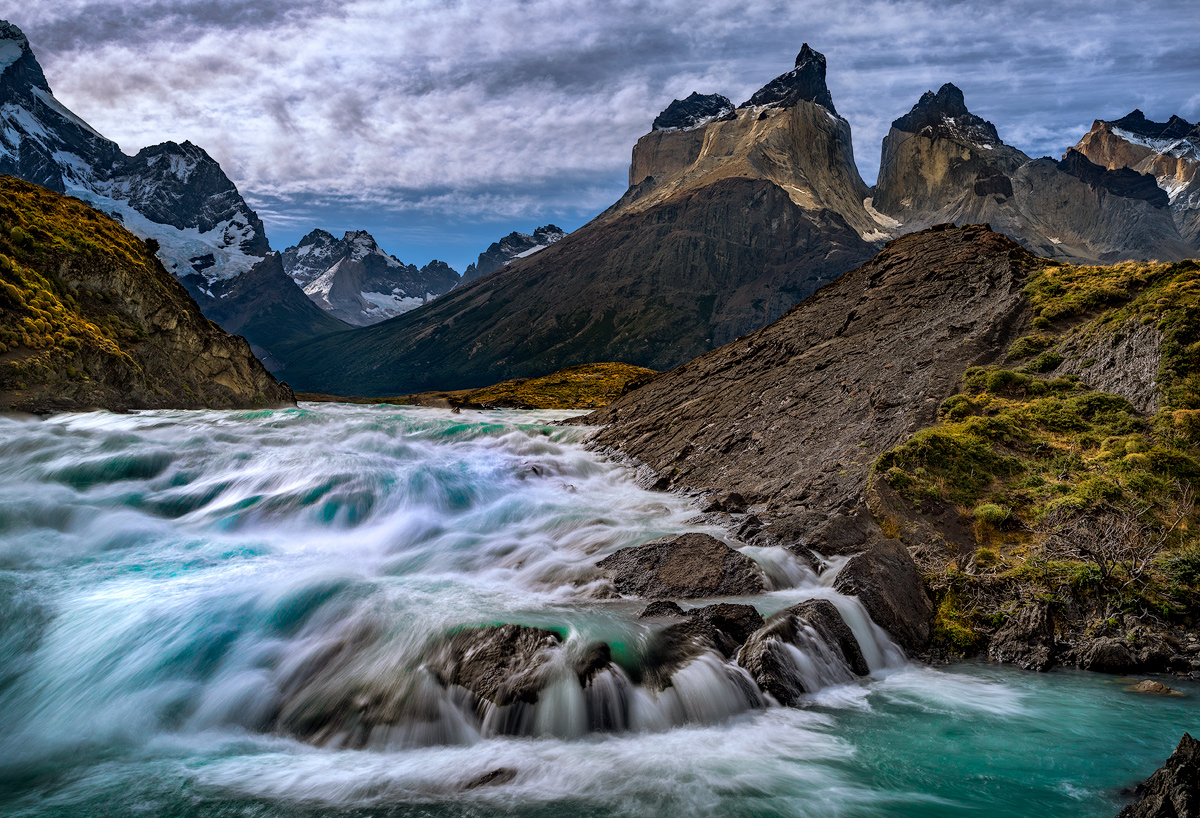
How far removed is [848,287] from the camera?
38.5 meters

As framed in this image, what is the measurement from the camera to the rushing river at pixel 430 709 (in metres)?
7.55

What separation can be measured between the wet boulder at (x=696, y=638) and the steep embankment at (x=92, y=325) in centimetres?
3925

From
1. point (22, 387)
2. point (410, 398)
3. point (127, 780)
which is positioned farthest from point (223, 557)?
point (410, 398)

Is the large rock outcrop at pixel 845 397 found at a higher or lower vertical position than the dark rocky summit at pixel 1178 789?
higher

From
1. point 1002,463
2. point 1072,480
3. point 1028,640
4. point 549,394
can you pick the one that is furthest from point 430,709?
point 549,394

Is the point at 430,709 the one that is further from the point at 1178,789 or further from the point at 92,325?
the point at 92,325

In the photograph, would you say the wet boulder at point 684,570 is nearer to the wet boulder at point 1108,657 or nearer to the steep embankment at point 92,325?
the wet boulder at point 1108,657

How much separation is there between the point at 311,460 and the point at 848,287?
111 ft

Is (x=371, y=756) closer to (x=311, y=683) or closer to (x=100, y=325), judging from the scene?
(x=311, y=683)

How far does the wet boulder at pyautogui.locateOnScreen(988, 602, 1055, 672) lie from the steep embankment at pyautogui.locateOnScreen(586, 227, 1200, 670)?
0.03 meters

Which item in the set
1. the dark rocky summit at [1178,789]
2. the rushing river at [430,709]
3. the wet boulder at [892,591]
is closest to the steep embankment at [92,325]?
the rushing river at [430,709]

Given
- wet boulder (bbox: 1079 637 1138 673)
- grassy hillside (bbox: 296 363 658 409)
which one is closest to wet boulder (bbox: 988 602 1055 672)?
wet boulder (bbox: 1079 637 1138 673)

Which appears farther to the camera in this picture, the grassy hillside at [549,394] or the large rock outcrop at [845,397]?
the grassy hillside at [549,394]

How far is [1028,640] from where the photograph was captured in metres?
11.4
